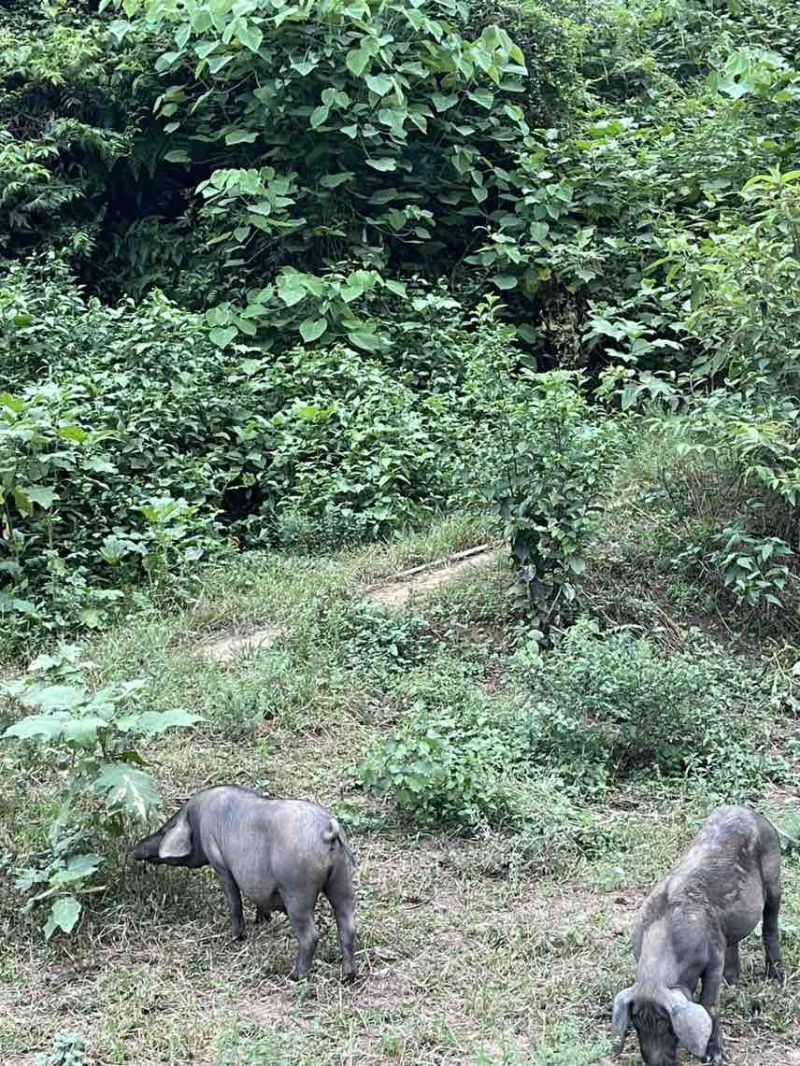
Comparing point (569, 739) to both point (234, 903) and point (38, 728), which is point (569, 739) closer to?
point (234, 903)

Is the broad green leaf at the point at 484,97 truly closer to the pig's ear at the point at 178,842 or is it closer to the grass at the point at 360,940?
the grass at the point at 360,940

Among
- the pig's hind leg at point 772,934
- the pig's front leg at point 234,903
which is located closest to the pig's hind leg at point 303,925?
the pig's front leg at point 234,903

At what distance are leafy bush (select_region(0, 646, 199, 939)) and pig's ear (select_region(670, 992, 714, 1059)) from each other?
1.77 m

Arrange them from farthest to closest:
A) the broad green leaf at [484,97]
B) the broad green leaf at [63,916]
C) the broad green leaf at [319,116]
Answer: the broad green leaf at [484,97], the broad green leaf at [319,116], the broad green leaf at [63,916]

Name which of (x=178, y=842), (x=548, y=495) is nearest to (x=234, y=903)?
(x=178, y=842)

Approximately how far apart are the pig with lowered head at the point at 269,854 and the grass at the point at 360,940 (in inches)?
5.5

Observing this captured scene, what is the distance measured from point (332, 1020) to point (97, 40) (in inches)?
Result: 365

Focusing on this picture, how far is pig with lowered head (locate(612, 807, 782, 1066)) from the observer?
3.51 meters

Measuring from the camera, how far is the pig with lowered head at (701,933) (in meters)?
3.51

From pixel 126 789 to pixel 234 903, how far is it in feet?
1.67

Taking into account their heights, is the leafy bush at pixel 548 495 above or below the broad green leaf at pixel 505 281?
below

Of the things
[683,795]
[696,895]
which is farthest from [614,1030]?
[683,795]

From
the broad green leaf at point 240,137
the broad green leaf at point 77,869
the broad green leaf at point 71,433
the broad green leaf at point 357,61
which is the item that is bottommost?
the broad green leaf at point 77,869

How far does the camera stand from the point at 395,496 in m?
8.19
